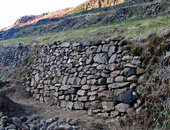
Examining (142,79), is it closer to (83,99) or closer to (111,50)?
(111,50)

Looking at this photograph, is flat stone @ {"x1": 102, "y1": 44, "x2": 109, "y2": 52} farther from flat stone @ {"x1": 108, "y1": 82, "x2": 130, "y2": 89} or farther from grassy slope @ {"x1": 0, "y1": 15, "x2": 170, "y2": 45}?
flat stone @ {"x1": 108, "y1": 82, "x2": 130, "y2": 89}

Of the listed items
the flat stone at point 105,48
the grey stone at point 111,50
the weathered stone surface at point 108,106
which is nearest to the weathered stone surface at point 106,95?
the weathered stone surface at point 108,106

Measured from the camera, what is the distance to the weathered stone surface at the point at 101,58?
6284 mm

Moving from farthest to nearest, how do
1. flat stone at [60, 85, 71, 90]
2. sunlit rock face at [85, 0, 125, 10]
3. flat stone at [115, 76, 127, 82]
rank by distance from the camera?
sunlit rock face at [85, 0, 125, 10]
flat stone at [60, 85, 71, 90]
flat stone at [115, 76, 127, 82]

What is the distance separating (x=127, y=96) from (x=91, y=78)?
4.94 ft

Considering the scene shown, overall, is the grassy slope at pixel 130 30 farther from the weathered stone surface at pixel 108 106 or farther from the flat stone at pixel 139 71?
the weathered stone surface at pixel 108 106

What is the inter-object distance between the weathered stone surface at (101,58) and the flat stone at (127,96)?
1.27 m

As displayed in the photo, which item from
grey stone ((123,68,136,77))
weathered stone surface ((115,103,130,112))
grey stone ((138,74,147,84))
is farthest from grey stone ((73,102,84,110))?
grey stone ((138,74,147,84))

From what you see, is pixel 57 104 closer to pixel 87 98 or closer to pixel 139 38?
pixel 87 98

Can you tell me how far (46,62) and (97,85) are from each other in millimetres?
3331

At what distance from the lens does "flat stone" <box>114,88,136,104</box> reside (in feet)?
17.3

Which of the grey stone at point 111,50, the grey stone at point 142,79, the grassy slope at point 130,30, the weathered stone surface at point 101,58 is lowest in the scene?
the grey stone at point 142,79

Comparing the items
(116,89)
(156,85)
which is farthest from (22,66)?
(156,85)

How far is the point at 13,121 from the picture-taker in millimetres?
5586
